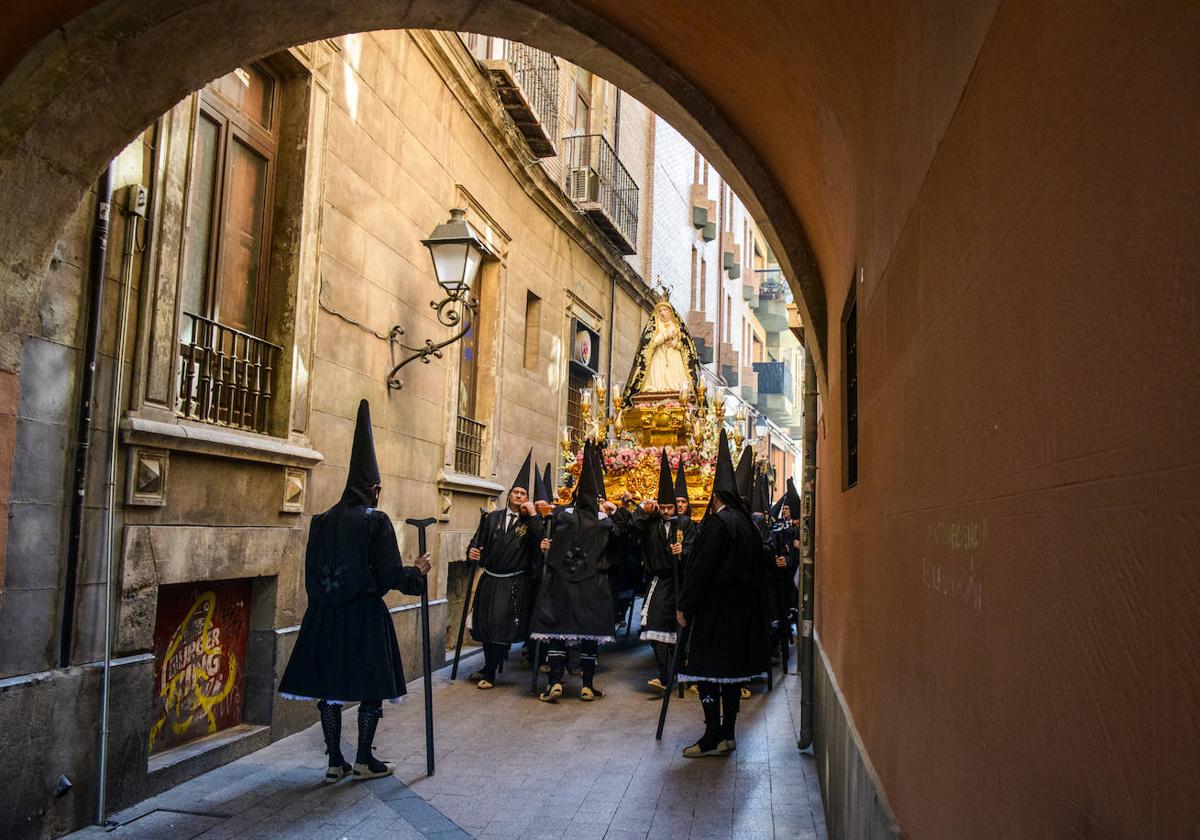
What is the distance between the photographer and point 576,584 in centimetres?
1047

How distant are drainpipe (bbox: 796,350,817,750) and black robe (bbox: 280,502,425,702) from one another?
3.02 metres

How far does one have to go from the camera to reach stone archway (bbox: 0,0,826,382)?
16.3ft

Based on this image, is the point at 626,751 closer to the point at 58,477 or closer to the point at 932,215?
the point at 58,477

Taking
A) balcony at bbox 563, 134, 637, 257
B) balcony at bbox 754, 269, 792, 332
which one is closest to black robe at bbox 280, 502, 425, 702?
balcony at bbox 563, 134, 637, 257

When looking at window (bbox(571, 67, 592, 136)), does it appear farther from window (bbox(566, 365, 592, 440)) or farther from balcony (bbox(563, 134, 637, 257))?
window (bbox(566, 365, 592, 440))

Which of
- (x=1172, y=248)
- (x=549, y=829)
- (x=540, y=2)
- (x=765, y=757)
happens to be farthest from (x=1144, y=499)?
(x=765, y=757)

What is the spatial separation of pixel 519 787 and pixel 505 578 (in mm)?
4175

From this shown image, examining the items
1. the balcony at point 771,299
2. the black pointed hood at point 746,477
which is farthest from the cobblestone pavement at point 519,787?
the balcony at point 771,299

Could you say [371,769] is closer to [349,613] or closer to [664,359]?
[349,613]

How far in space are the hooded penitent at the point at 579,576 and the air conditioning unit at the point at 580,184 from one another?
26.5 ft

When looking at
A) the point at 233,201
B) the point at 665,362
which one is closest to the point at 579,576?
the point at 233,201

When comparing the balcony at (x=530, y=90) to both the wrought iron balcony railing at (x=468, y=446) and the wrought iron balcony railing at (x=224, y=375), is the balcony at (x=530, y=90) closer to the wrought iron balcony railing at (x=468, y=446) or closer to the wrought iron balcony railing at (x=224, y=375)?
the wrought iron balcony railing at (x=468, y=446)

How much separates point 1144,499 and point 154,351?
630 cm

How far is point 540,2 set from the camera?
5.30 metres
